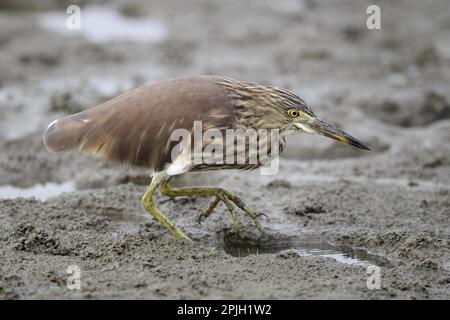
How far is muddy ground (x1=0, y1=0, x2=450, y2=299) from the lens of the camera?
17.6ft

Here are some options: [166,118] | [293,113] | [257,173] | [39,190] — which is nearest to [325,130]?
[293,113]

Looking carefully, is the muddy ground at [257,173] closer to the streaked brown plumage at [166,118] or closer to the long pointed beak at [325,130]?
the streaked brown plumage at [166,118]

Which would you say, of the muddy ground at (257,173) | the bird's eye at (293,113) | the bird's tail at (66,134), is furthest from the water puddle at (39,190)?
the bird's eye at (293,113)

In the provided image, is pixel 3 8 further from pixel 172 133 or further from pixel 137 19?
pixel 172 133

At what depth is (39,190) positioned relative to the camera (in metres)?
7.69

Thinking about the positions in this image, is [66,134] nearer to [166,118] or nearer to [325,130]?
[166,118]

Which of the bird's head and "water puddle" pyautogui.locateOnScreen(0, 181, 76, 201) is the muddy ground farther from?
the bird's head

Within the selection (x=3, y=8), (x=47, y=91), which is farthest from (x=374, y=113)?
(x=3, y=8)

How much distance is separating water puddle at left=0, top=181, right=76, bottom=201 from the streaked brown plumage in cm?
142

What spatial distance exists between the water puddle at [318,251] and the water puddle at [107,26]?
23.0 feet

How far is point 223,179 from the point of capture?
782 centimetres

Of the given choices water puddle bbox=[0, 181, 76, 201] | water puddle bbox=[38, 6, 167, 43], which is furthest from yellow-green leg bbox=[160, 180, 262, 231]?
water puddle bbox=[38, 6, 167, 43]

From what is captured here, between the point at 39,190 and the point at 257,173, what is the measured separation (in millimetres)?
2300

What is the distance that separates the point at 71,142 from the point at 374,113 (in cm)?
511
